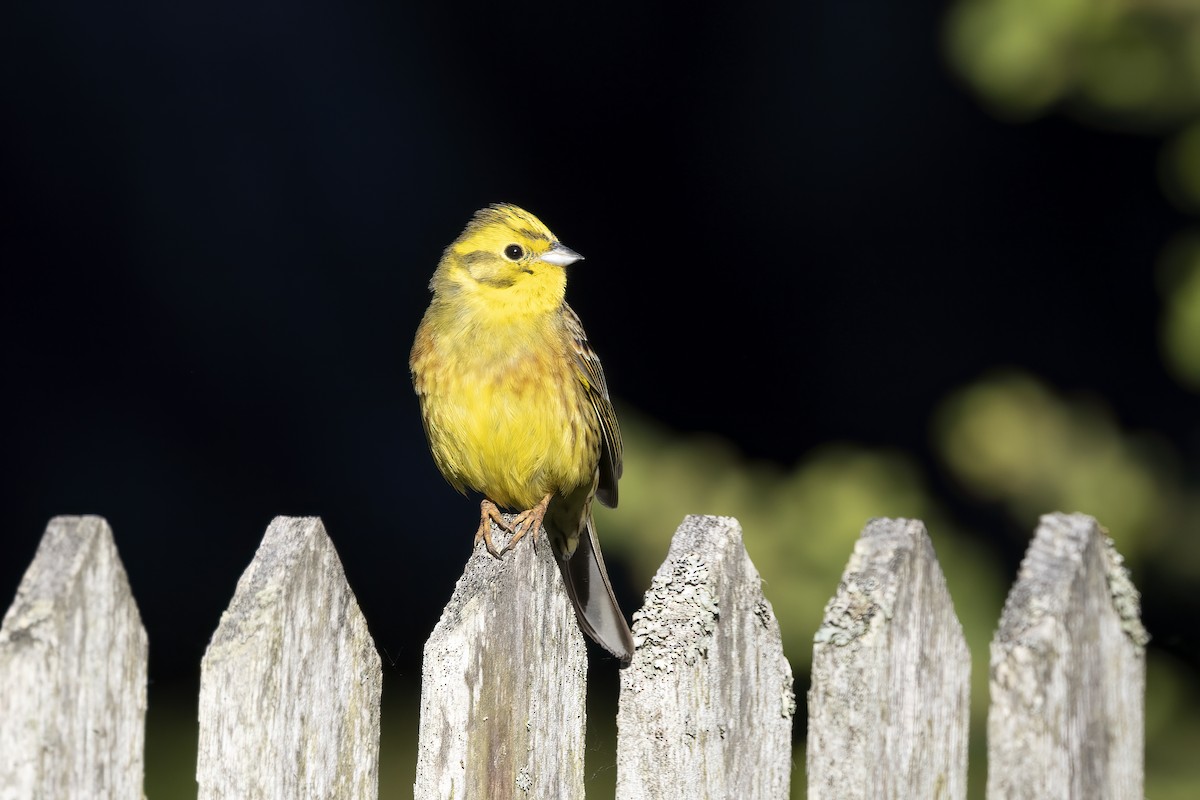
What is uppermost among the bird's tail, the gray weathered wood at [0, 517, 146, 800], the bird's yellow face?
the bird's yellow face

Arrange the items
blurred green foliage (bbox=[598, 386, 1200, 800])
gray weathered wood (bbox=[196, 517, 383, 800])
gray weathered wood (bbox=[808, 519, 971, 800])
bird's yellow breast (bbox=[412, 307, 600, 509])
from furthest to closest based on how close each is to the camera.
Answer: bird's yellow breast (bbox=[412, 307, 600, 509]), blurred green foliage (bbox=[598, 386, 1200, 800]), gray weathered wood (bbox=[808, 519, 971, 800]), gray weathered wood (bbox=[196, 517, 383, 800])

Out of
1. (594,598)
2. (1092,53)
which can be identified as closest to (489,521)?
(594,598)

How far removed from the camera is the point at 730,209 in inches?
256

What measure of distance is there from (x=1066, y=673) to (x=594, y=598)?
131 cm

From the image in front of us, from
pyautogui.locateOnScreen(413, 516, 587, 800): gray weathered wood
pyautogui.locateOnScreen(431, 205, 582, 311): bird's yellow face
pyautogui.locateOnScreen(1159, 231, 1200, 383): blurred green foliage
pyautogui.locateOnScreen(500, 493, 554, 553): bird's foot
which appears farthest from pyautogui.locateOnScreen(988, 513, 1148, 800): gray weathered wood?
pyautogui.locateOnScreen(431, 205, 582, 311): bird's yellow face

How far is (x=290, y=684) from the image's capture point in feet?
6.68

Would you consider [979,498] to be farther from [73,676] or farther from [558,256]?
[73,676]

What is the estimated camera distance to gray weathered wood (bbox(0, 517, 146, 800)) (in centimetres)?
181

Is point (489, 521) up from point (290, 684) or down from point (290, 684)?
up

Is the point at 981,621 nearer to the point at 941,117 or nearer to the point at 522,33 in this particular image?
the point at 941,117

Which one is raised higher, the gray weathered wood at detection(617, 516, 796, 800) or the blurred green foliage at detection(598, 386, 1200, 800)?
the blurred green foliage at detection(598, 386, 1200, 800)

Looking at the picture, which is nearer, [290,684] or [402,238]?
[290,684]

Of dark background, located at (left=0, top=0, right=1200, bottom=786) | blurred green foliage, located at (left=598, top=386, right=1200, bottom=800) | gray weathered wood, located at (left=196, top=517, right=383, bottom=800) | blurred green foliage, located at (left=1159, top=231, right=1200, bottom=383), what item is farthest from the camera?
dark background, located at (left=0, top=0, right=1200, bottom=786)

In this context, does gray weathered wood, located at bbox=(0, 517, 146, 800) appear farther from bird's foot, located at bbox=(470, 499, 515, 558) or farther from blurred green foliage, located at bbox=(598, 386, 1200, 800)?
blurred green foliage, located at bbox=(598, 386, 1200, 800)
